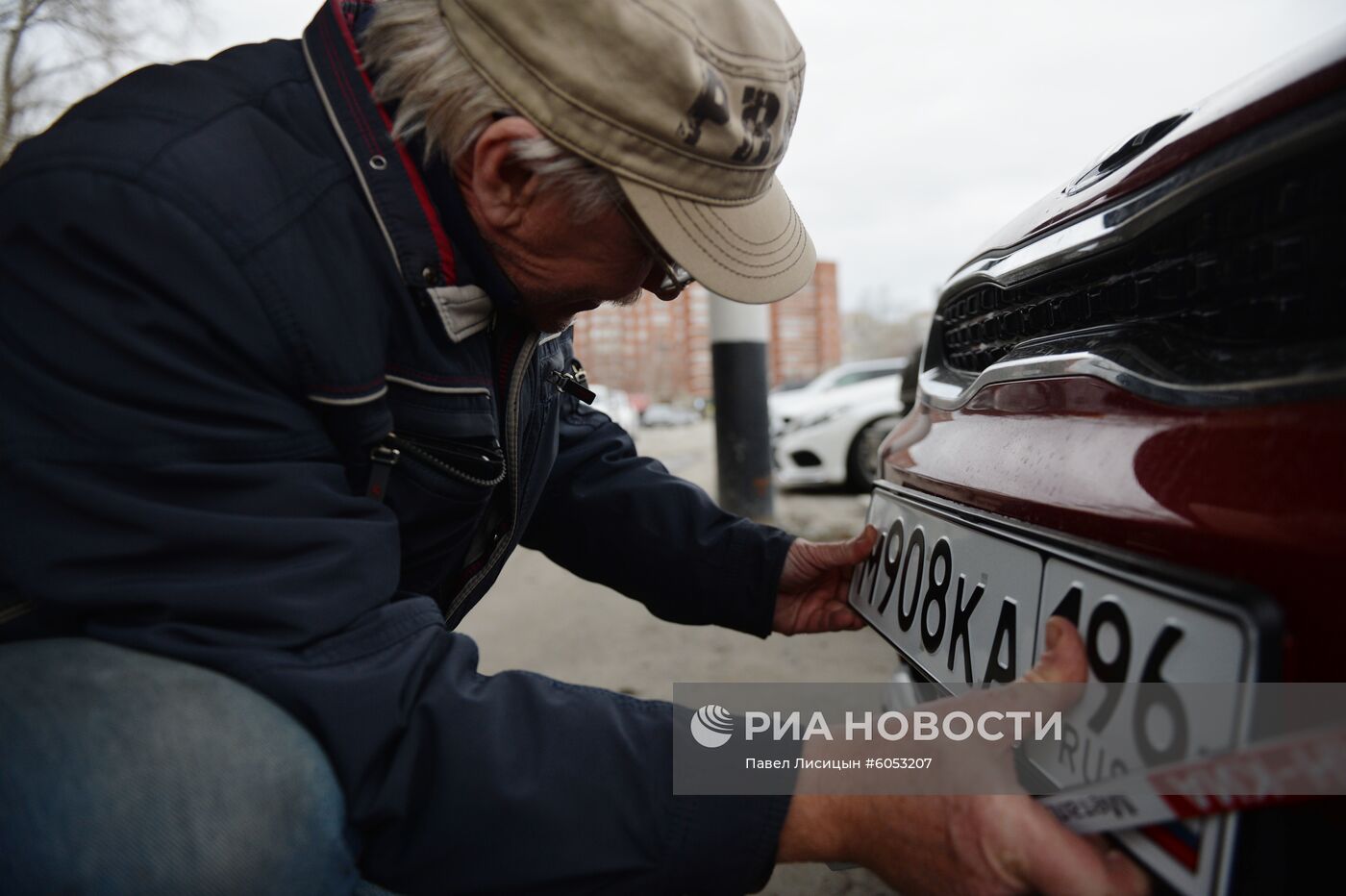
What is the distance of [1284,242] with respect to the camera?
26.2 inches

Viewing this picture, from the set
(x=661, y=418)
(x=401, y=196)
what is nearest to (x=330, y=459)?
(x=401, y=196)

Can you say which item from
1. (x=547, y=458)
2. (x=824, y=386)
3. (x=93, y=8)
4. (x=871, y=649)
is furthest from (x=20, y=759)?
(x=93, y=8)

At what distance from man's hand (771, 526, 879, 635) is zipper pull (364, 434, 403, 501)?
729 mm

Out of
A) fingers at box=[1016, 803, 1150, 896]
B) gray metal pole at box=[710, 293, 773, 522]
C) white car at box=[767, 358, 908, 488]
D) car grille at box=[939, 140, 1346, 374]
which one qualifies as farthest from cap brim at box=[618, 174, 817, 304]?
white car at box=[767, 358, 908, 488]

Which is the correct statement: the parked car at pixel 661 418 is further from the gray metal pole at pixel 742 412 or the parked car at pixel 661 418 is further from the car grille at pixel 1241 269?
the car grille at pixel 1241 269

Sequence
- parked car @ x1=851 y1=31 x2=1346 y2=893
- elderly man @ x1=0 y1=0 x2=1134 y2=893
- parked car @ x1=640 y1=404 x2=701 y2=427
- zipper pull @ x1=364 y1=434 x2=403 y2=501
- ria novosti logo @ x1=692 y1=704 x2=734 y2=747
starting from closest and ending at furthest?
parked car @ x1=851 y1=31 x2=1346 y2=893
elderly man @ x1=0 y1=0 x2=1134 y2=893
ria novosti logo @ x1=692 y1=704 x2=734 y2=747
zipper pull @ x1=364 y1=434 x2=403 y2=501
parked car @ x1=640 y1=404 x2=701 y2=427

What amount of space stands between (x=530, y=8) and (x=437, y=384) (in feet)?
1.53

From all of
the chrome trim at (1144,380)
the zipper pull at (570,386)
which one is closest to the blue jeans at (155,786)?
the zipper pull at (570,386)

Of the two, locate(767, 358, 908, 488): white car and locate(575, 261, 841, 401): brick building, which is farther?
locate(575, 261, 841, 401): brick building

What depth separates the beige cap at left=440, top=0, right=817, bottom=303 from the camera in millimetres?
911

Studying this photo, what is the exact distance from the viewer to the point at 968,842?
72 centimetres

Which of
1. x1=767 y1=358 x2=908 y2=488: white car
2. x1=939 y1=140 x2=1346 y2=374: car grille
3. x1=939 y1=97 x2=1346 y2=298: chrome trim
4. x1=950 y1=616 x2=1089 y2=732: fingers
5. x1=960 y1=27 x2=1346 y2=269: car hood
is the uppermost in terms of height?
x1=960 y1=27 x2=1346 y2=269: car hood

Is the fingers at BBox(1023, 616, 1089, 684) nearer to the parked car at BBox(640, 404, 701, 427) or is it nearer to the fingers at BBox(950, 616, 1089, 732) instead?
the fingers at BBox(950, 616, 1089, 732)

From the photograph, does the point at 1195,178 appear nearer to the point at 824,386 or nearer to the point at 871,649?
the point at 871,649
